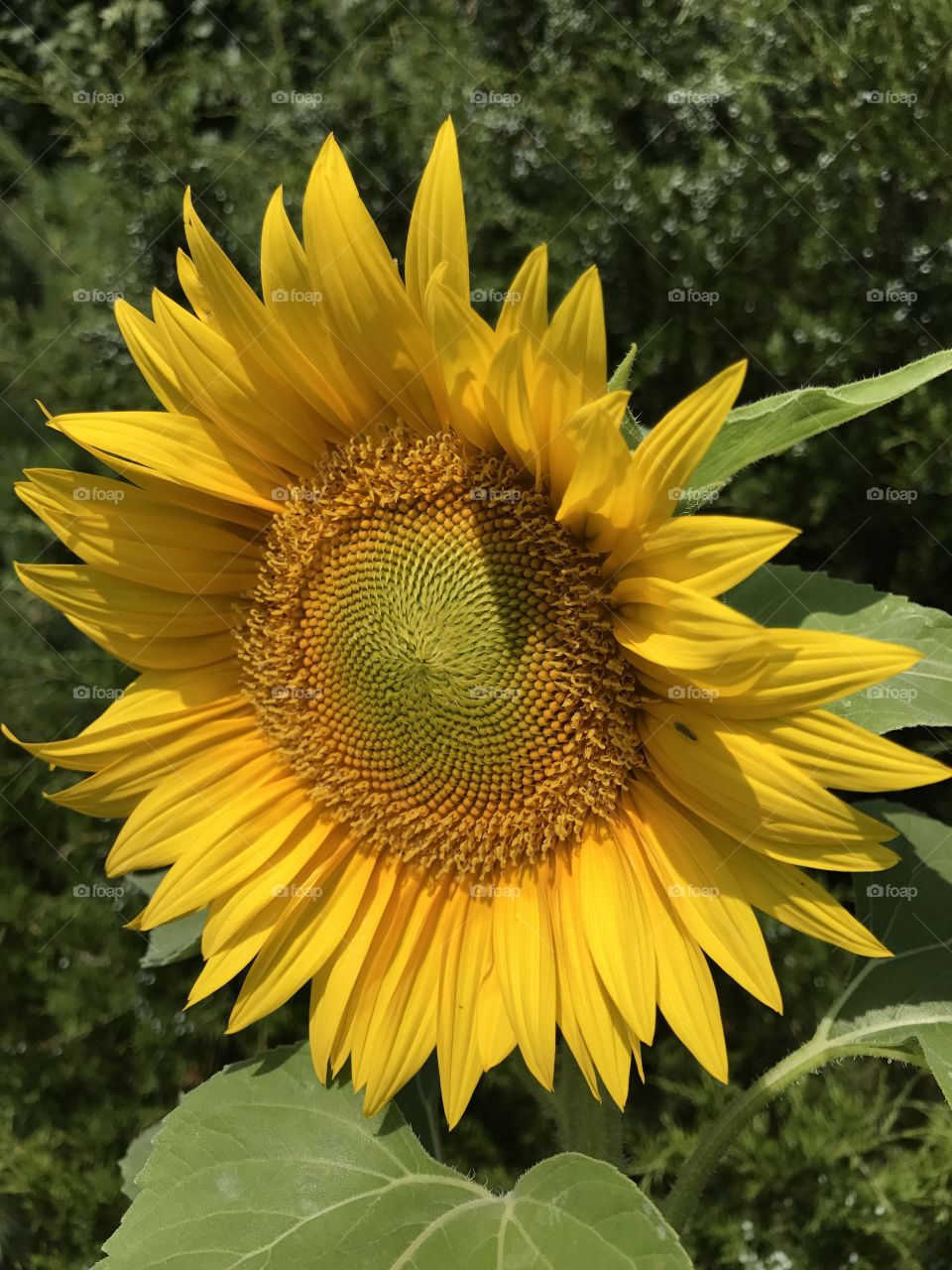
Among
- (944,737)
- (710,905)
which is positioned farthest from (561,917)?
(944,737)

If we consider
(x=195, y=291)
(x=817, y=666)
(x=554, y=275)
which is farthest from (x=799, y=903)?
(x=554, y=275)

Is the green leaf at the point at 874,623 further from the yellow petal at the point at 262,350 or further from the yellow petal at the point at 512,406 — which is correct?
the yellow petal at the point at 262,350

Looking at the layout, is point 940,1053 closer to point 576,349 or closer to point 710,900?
point 710,900

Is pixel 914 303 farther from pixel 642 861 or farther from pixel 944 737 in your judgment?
pixel 642 861

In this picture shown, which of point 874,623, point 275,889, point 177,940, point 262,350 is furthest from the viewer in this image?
point 177,940

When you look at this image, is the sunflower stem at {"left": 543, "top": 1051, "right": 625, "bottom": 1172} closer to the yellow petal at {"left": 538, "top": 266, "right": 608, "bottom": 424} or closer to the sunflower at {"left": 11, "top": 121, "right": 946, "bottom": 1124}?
the sunflower at {"left": 11, "top": 121, "right": 946, "bottom": 1124}

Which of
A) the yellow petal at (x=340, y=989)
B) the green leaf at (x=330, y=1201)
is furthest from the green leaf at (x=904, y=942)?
the yellow petal at (x=340, y=989)
